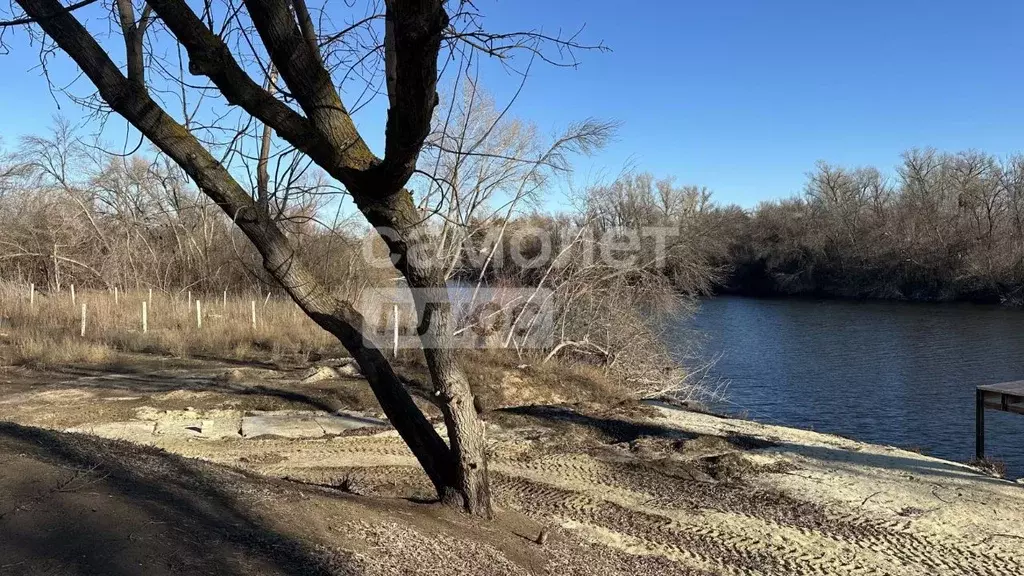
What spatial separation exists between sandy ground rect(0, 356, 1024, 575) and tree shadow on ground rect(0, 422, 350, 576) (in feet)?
0.62

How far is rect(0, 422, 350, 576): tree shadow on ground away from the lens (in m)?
3.20

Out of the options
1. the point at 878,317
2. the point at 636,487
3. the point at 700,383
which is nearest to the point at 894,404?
the point at 700,383

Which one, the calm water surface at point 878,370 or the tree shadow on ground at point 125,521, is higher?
the tree shadow on ground at point 125,521

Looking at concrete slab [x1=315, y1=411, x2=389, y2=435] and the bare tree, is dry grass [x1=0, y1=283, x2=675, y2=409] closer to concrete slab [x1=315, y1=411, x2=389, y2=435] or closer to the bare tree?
concrete slab [x1=315, y1=411, x2=389, y2=435]

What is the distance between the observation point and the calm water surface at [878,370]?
44.6 ft

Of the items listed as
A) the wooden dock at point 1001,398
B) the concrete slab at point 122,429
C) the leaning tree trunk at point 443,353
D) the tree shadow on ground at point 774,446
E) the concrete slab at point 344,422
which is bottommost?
the tree shadow on ground at point 774,446

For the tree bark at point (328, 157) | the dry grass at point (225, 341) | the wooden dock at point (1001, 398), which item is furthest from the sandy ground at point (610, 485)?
the dry grass at point (225, 341)

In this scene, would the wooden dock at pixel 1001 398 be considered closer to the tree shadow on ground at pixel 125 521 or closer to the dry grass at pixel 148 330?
the tree shadow on ground at pixel 125 521

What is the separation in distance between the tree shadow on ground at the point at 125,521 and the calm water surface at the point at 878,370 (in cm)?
1162

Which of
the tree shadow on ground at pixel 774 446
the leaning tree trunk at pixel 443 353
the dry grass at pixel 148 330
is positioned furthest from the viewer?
the dry grass at pixel 148 330

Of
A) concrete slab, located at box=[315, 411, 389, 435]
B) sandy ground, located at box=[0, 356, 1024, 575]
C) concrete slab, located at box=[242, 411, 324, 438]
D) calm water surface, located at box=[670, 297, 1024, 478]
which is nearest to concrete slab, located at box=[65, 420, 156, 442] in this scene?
sandy ground, located at box=[0, 356, 1024, 575]

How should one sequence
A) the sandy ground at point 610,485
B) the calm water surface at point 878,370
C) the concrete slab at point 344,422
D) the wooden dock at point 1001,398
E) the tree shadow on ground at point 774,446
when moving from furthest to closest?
the calm water surface at point 878,370
the concrete slab at point 344,422
the wooden dock at point 1001,398
the tree shadow on ground at point 774,446
the sandy ground at point 610,485

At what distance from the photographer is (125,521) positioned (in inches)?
143

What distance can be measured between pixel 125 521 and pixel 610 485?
4.99 metres
